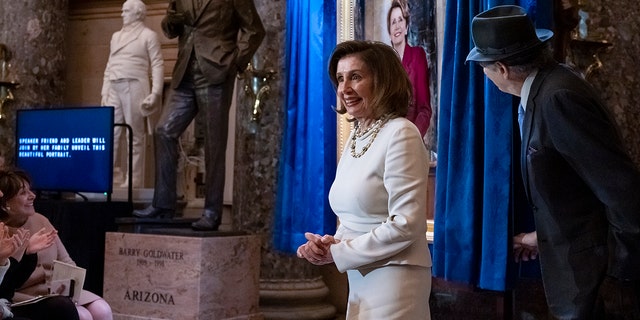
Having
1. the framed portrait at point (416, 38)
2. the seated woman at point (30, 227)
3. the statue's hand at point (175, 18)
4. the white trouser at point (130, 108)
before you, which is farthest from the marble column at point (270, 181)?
the white trouser at point (130, 108)

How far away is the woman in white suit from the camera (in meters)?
2.18

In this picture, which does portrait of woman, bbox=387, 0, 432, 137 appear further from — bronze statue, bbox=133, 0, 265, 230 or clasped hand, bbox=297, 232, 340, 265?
clasped hand, bbox=297, 232, 340, 265

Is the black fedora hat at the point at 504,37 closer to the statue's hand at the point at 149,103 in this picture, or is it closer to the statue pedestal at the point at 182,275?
the statue pedestal at the point at 182,275

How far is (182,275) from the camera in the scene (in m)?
5.00

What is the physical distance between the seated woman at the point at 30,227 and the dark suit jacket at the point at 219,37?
140 cm

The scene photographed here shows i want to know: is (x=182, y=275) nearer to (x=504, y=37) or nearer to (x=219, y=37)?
(x=219, y=37)

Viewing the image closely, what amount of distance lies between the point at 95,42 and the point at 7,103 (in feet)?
5.49

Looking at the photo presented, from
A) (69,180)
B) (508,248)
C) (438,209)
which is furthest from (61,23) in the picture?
(508,248)

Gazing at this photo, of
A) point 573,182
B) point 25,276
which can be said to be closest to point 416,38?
point 25,276

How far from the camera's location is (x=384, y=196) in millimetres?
2256

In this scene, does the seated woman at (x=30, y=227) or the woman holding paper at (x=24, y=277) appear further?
the seated woman at (x=30, y=227)

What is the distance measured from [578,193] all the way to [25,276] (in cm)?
261

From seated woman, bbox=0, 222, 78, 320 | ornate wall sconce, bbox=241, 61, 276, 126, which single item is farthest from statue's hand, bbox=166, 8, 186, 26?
seated woman, bbox=0, 222, 78, 320

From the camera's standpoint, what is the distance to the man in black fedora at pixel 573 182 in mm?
2119
